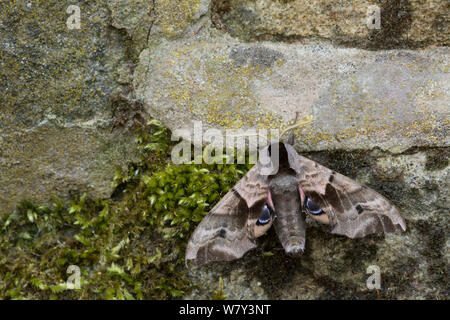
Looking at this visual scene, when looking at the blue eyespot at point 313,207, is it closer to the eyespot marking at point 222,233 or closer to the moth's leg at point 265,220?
the moth's leg at point 265,220

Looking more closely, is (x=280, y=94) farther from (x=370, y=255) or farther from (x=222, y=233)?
(x=370, y=255)

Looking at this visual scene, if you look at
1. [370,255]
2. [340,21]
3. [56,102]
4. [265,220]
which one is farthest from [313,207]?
[56,102]

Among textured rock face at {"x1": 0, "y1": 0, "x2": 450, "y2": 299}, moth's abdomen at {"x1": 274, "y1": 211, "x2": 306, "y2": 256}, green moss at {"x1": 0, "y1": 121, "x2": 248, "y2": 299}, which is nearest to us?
moth's abdomen at {"x1": 274, "y1": 211, "x2": 306, "y2": 256}

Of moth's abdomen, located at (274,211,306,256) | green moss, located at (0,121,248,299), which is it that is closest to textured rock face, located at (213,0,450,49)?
green moss, located at (0,121,248,299)

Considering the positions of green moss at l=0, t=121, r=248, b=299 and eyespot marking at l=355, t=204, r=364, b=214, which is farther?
green moss at l=0, t=121, r=248, b=299

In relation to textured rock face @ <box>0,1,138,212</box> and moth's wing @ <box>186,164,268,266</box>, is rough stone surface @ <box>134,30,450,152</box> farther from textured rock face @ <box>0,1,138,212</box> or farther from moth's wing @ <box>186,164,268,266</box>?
moth's wing @ <box>186,164,268,266</box>

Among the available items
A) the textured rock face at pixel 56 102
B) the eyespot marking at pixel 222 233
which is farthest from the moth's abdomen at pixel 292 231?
the textured rock face at pixel 56 102
